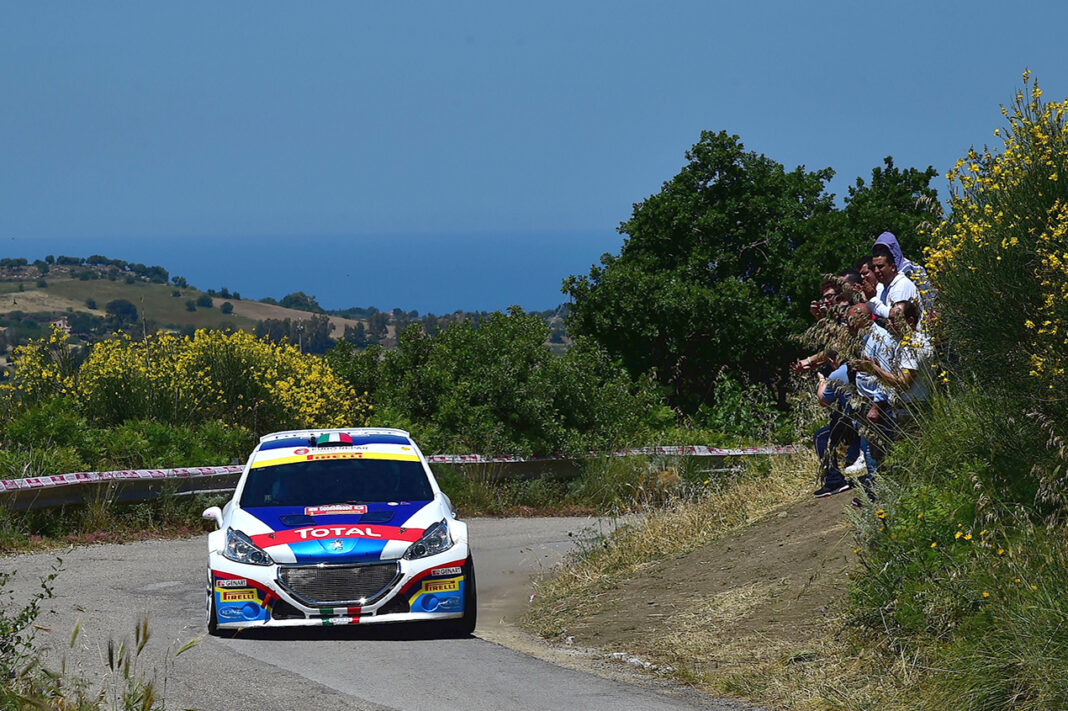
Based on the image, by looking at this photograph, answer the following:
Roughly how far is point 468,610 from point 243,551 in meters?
1.79

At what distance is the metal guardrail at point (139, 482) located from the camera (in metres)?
14.5

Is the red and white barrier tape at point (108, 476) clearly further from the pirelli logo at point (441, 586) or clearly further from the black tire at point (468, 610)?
the pirelli logo at point (441, 586)

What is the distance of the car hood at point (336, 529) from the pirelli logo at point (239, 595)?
306 mm

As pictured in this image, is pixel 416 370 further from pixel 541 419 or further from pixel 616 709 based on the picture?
pixel 616 709

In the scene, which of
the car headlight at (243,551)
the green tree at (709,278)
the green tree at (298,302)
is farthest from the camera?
the green tree at (298,302)

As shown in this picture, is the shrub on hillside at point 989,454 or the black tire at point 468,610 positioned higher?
the shrub on hillside at point 989,454

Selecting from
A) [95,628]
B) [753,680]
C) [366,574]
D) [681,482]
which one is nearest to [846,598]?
[753,680]

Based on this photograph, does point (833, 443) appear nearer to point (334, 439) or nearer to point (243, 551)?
point (334, 439)

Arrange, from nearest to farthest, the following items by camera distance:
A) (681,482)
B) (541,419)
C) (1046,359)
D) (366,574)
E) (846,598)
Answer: (1046,359), (846,598), (366,574), (681,482), (541,419)

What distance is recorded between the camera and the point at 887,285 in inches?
438

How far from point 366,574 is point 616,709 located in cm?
294

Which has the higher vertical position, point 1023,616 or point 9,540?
point 1023,616

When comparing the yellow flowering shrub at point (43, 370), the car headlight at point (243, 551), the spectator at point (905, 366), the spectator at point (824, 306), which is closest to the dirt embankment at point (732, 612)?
the spectator at point (905, 366)

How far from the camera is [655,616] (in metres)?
10.3
